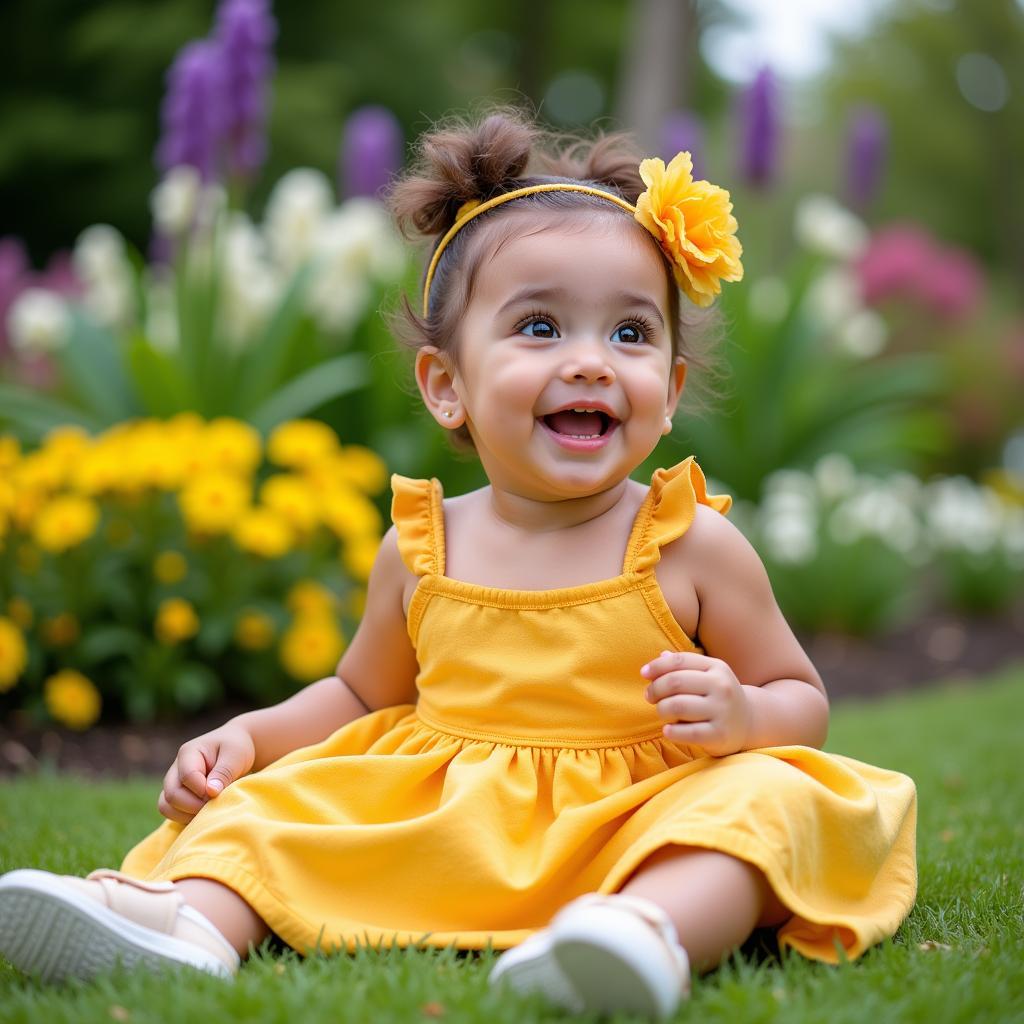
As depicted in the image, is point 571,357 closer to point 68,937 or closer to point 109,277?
point 68,937

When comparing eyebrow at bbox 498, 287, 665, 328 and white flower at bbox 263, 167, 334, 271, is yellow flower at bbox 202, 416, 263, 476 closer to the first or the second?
white flower at bbox 263, 167, 334, 271

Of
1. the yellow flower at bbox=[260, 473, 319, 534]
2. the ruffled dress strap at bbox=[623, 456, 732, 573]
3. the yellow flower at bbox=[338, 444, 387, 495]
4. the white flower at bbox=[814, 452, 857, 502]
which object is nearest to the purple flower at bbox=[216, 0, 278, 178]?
the yellow flower at bbox=[338, 444, 387, 495]

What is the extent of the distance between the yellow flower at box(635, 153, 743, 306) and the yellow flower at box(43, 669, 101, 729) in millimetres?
2342

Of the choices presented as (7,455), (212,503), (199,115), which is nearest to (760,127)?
(199,115)

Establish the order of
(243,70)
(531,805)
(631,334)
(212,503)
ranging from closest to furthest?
(531,805), (631,334), (212,503), (243,70)

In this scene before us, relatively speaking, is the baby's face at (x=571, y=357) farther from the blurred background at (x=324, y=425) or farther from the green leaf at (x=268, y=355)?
the green leaf at (x=268, y=355)

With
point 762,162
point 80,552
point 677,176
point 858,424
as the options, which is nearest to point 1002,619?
point 858,424

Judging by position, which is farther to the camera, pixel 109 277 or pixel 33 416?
pixel 109 277

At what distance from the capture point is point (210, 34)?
1633cm

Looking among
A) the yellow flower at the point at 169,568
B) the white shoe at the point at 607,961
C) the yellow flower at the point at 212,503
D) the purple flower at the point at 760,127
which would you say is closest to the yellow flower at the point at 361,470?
the yellow flower at the point at 212,503

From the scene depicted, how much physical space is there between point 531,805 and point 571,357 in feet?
2.15

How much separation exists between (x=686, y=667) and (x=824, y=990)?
1.42 ft

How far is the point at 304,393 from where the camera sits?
14.9 ft

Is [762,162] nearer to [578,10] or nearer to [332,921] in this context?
[332,921]
